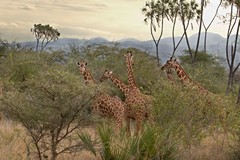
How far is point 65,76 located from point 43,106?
0.69 metres

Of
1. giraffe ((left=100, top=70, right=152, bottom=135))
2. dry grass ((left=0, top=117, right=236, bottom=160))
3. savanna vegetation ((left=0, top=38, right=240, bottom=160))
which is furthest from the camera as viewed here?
giraffe ((left=100, top=70, right=152, bottom=135))

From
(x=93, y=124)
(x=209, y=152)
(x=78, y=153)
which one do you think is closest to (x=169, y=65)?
(x=209, y=152)

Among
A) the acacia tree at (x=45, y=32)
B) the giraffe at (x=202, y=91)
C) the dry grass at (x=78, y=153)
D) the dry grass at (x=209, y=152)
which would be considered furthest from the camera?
the acacia tree at (x=45, y=32)

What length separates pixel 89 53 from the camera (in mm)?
27625

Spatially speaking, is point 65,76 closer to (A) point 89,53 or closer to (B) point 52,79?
(B) point 52,79

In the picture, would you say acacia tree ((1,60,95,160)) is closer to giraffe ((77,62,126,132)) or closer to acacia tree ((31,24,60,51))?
giraffe ((77,62,126,132))

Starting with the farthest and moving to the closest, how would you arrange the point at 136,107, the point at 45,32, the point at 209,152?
the point at 45,32 < the point at 136,107 < the point at 209,152

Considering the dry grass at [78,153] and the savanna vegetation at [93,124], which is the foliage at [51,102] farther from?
the dry grass at [78,153]

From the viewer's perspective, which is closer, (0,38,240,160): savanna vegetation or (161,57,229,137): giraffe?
(0,38,240,160): savanna vegetation

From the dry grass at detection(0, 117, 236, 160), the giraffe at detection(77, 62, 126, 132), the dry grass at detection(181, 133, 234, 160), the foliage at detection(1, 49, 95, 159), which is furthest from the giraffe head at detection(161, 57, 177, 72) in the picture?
the foliage at detection(1, 49, 95, 159)

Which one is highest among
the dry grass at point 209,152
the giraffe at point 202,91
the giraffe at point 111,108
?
the giraffe at point 202,91

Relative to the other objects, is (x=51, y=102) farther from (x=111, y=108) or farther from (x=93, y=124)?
(x=111, y=108)

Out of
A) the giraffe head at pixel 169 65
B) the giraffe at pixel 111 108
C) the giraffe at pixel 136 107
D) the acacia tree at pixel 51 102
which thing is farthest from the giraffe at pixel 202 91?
the acacia tree at pixel 51 102

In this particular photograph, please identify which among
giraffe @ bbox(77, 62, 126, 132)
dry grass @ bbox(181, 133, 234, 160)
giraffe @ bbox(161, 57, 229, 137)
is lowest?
dry grass @ bbox(181, 133, 234, 160)
